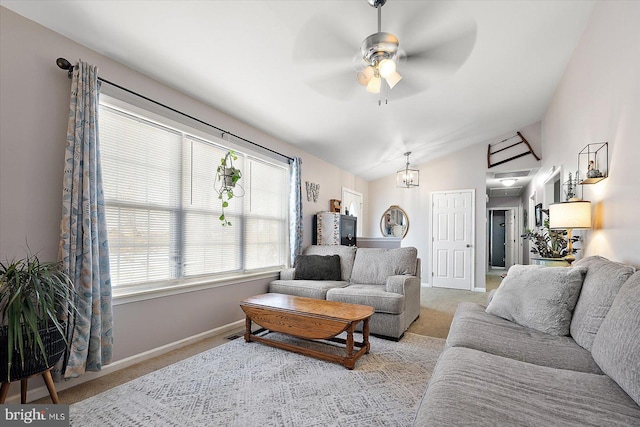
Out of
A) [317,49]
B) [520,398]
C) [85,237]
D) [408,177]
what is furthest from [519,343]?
[408,177]

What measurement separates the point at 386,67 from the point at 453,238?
4.83m

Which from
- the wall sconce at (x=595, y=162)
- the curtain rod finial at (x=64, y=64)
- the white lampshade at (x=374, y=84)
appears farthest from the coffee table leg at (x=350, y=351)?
the curtain rod finial at (x=64, y=64)

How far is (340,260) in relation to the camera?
412cm

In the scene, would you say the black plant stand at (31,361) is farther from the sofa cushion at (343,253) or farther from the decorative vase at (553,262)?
the decorative vase at (553,262)

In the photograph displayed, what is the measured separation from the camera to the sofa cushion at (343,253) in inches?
159

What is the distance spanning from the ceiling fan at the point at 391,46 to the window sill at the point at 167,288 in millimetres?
2268

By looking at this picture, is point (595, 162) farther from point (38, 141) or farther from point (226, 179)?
point (38, 141)

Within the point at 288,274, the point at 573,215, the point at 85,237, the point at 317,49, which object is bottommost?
the point at 288,274

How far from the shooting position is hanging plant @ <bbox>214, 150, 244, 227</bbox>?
10.7 feet

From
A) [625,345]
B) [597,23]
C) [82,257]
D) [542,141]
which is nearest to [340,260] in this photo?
[82,257]

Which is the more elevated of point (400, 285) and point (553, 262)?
point (553, 262)

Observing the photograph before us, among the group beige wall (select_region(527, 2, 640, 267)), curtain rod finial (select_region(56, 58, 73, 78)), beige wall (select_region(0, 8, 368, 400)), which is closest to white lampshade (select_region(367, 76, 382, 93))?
beige wall (select_region(527, 2, 640, 267))

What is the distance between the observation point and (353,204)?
641 centimetres

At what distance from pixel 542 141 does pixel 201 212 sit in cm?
571
